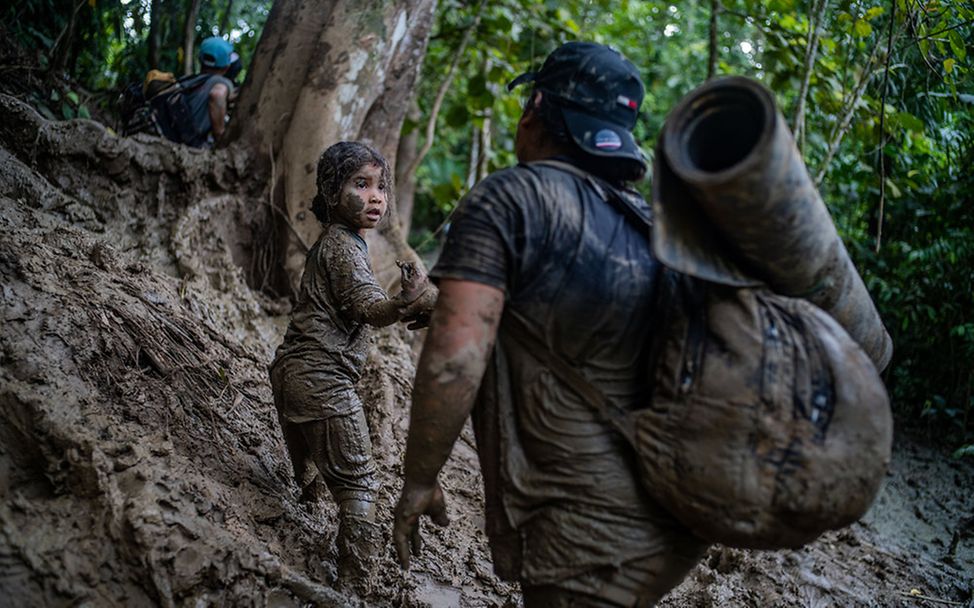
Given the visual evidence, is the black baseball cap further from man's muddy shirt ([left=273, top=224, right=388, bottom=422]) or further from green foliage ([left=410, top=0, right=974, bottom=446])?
A: green foliage ([left=410, top=0, right=974, bottom=446])

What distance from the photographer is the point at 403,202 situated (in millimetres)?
8750

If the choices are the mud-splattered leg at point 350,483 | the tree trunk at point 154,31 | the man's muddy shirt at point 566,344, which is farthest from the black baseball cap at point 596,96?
the tree trunk at point 154,31

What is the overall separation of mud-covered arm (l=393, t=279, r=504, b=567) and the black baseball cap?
0.59 metres

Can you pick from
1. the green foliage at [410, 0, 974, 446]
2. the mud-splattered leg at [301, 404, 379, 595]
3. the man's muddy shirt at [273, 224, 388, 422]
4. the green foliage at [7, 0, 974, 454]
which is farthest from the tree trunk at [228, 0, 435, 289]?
the mud-splattered leg at [301, 404, 379, 595]

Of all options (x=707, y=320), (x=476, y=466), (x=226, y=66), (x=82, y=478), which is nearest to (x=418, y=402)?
(x=707, y=320)

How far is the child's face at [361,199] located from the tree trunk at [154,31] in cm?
558

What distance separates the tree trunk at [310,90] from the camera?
5.50 meters

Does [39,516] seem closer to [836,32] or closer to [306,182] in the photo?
[306,182]

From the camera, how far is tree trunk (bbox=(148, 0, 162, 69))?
314 inches

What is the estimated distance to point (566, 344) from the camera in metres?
2.40

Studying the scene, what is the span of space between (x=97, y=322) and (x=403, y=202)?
5253 mm

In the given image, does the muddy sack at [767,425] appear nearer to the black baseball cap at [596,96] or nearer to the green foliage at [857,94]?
the black baseball cap at [596,96]

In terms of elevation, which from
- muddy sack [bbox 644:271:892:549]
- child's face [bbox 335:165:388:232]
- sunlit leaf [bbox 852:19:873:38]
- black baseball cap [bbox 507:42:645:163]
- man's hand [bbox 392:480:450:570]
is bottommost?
man's hand [bbox 392:480:450:570]

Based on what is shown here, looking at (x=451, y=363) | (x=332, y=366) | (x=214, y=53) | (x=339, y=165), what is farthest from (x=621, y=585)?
(x=214, y=53)
